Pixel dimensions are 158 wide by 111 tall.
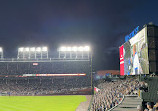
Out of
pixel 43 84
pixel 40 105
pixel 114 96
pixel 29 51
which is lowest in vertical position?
pixel 43 84

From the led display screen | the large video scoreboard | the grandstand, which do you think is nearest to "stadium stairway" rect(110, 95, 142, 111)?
the large video scoreboard

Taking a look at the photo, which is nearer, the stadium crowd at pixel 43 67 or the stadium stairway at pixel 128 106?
the stadium stairway at pixel 128 106

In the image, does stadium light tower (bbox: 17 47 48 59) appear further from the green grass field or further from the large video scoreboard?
the large video scoreboard

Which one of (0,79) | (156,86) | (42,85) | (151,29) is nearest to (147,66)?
(151,29)

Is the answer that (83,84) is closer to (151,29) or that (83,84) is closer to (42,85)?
(42,85)

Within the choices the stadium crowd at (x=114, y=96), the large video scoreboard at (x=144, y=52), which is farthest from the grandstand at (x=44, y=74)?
the stadium crowd at (x=114, y=96)

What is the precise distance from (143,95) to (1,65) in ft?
211

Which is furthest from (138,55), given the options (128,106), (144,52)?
(128,106)

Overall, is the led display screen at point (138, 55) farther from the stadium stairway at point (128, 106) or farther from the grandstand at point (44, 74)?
the grandstand at point (44, 74)

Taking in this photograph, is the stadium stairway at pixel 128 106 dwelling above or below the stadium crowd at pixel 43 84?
above

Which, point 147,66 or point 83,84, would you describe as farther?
point 83,84

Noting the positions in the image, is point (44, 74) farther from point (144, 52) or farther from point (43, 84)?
point (144, 52)

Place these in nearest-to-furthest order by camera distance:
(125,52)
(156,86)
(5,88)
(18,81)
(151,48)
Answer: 1. (156,86)
2. (151,48)
3. (125,52)
4. (5,88)
5. (18,81)

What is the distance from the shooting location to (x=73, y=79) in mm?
61656
